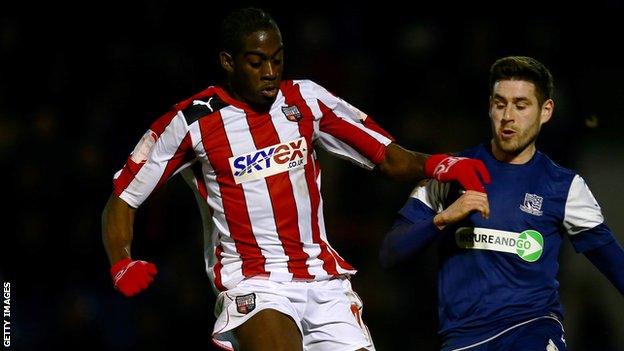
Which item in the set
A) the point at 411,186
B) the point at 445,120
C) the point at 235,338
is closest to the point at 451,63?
the point at 445,120

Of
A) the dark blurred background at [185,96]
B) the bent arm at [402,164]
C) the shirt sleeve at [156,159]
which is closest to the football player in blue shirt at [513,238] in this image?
the bent arm at [402,164]

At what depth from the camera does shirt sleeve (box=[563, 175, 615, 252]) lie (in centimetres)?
423

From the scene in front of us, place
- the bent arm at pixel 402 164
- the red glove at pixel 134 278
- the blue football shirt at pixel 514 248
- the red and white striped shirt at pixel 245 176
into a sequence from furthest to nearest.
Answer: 1. the bent arm at pixel 402 164
2. the red and white striped shirt at pixel 245 176
3. the blue football shirt at pixel 514 248
4. the red glove at pixel 134 278

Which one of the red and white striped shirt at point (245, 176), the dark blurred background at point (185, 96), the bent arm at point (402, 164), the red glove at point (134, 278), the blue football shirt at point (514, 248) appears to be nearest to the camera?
the red glove at point (134, 278)

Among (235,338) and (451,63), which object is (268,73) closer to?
(235,338)

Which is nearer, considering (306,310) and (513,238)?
(513,238)

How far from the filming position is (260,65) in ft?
14.0

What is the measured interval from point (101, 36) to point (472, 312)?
164 inches

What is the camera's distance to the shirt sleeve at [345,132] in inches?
177

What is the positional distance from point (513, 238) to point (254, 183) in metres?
1.02

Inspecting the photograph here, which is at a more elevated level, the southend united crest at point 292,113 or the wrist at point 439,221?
the southend united crest at point 292,113

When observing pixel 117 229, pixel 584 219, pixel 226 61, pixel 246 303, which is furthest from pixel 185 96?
pixel 584 219

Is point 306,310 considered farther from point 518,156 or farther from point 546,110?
point 546,110

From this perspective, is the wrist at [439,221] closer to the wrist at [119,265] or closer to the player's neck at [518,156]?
the player's neck at [518,156]
